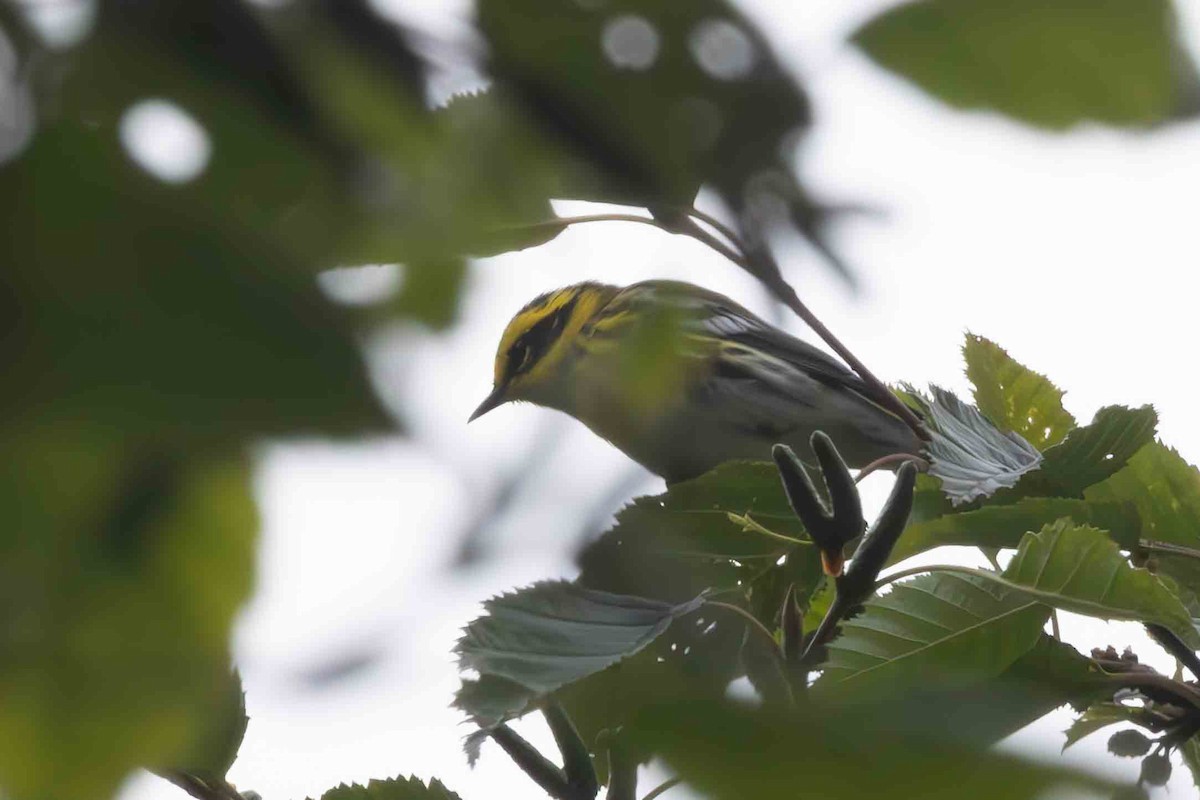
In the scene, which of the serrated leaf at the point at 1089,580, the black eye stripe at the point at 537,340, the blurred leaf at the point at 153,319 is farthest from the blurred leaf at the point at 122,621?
the black eye stripe at the point at 537,340

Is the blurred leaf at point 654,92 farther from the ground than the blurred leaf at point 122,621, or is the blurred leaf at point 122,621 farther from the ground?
the blurred leaf at point 654,92

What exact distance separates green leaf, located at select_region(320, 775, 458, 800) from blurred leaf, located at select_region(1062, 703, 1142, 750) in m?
0.59

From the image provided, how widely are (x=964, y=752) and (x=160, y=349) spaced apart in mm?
168

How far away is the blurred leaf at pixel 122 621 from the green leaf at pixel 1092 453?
39.9 inches

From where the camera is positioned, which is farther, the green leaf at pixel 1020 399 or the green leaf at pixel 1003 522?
the green leaf at pixel 1020 399

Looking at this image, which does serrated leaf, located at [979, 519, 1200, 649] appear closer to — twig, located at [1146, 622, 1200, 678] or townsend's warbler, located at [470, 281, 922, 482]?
twig, located at [1146, 622, 1200, 678]

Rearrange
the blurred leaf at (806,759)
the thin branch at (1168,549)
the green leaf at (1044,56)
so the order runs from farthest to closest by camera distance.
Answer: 1. the thin branch at (1168,549)
2. the green leaf at (1044,56)
3. the blurred leaf at (806,759)

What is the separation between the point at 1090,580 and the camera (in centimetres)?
110

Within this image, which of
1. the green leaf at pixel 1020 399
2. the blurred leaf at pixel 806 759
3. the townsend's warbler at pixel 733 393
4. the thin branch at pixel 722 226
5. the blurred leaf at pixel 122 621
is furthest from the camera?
the townsend's warbler at pixel 733 393

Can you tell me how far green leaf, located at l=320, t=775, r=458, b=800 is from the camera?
3.82ft

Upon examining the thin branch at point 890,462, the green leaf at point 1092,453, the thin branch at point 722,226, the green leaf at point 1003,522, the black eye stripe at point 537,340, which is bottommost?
the thin branch at point 722,226

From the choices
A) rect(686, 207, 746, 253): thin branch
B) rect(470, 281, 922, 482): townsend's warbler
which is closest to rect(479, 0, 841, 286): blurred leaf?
rect(686, 207, 746, 253): thin branch

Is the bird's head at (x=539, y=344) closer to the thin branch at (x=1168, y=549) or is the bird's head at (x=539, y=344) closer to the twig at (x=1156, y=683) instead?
the thin branch at (x=1168, y=549)

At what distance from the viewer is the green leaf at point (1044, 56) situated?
44 cm
